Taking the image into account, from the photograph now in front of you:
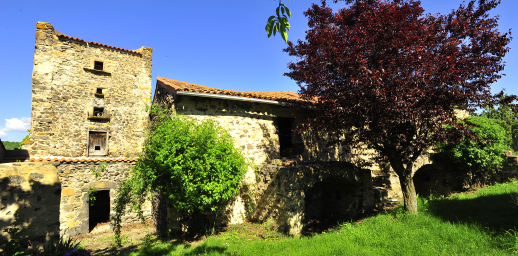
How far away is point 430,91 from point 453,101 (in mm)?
729

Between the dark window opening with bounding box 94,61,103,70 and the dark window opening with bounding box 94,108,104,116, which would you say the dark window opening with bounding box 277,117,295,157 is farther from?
the dark window opening with bounding box 94,61,103,70

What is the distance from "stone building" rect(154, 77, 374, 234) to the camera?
704cm

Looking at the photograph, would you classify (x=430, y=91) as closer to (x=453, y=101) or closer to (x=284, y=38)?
(x=453, y=101)

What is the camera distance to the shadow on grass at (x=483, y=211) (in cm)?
552

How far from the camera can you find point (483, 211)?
6.43 metres

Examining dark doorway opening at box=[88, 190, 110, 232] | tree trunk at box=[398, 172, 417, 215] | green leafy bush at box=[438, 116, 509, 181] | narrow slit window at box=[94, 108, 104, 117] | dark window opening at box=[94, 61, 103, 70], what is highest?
dark window opening at box=[94, 61, 103, 70]

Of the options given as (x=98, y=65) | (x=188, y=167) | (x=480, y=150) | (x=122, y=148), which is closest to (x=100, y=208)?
(x=122, y=148)

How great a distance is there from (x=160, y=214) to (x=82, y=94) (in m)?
8.53

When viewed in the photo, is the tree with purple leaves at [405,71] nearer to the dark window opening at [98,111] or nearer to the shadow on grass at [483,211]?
the shadow on grass at [483,211]

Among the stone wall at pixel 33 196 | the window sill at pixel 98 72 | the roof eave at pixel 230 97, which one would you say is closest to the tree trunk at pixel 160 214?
the roof eave at pixel 230 97

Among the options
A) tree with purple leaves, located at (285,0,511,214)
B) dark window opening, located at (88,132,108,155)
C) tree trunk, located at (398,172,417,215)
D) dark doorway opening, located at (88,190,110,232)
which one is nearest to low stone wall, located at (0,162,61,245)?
tree with purple leaves, located at (285,0,511,214)

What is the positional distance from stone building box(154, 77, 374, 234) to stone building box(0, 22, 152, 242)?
11.7 ft

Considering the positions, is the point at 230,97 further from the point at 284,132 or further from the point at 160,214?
the point at 160,214

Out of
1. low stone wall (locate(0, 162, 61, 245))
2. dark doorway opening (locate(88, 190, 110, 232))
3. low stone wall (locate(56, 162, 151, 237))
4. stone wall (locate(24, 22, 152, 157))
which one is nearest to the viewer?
low stone wall (locate(0, 162, 61, 245))
